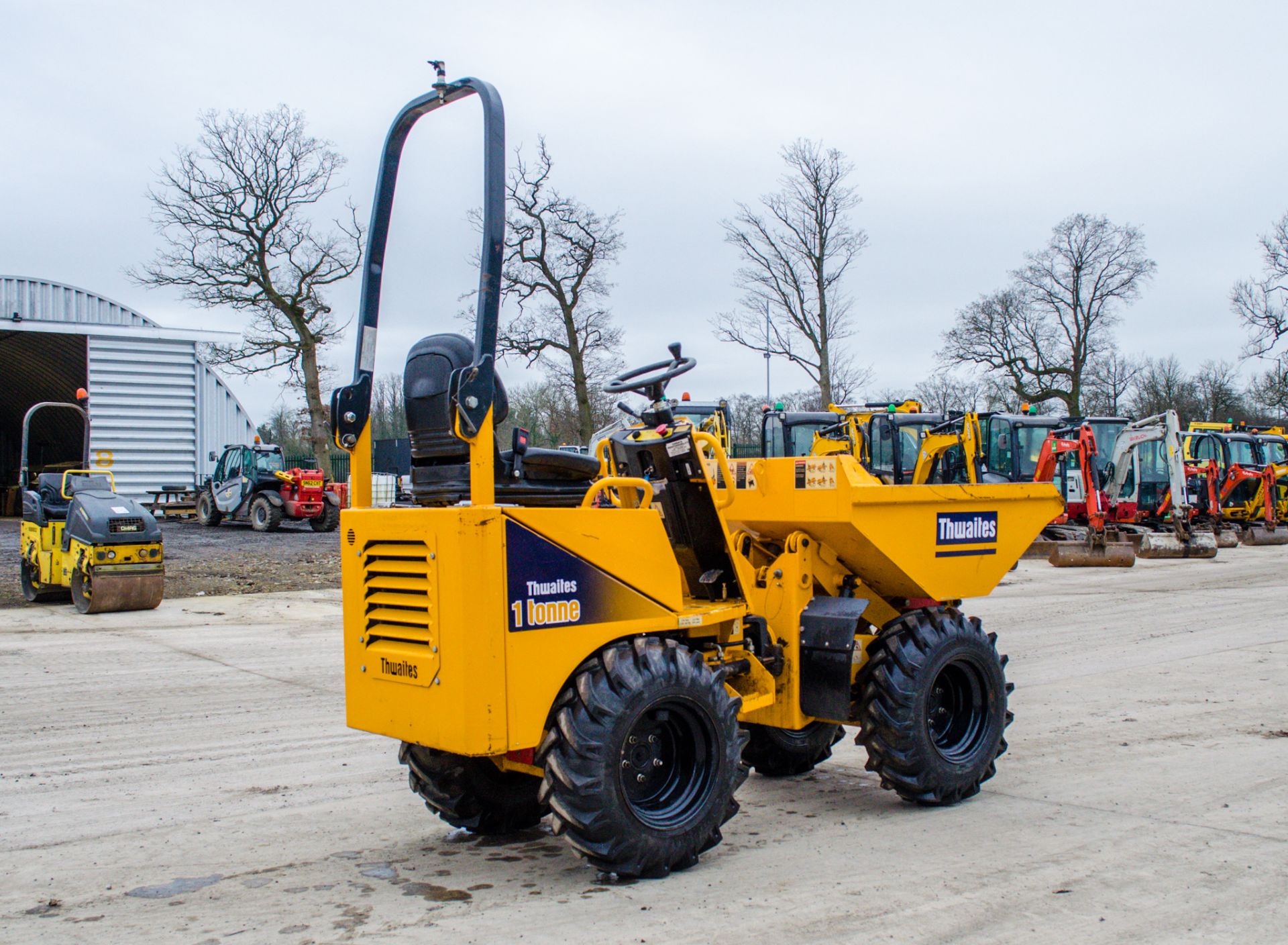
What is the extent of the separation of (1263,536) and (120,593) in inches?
899

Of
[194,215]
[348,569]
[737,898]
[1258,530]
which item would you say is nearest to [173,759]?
[348,569]

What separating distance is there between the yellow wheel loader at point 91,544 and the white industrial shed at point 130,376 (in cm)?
1429

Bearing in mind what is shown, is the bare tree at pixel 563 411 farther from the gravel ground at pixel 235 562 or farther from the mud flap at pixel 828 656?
the mud flap at pixel 828 656

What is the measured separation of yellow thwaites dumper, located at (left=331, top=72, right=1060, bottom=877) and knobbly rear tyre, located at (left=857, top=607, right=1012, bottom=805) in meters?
0.01

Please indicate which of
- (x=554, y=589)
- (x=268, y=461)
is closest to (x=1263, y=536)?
(x=268, y=461)

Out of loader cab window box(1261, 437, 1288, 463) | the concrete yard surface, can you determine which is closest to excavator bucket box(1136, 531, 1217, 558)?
loader cab window box(1261, 437, 1288, 463)

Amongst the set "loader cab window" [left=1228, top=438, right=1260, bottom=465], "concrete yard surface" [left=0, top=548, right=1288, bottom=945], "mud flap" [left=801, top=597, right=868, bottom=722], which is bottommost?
"concrete yard surface" [left=0, top=548, right=1288, bottom=945]

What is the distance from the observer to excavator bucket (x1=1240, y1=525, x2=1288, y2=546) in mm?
24688

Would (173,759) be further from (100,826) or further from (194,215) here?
(194,215)

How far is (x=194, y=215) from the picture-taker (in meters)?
31.2

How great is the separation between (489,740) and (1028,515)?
3229 millimetres

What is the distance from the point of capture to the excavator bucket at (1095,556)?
19156mm

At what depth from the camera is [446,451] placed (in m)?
4.35

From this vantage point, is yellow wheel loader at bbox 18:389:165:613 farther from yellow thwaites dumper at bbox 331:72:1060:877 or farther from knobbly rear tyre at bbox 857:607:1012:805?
knobbly rear tyre at bbox 857:607:1012:805
